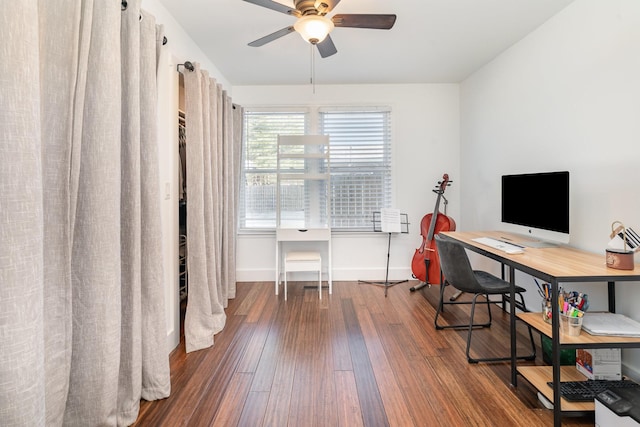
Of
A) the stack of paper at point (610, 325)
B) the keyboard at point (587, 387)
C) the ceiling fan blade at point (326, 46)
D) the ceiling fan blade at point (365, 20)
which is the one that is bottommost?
the keyboard at point (587, 387)

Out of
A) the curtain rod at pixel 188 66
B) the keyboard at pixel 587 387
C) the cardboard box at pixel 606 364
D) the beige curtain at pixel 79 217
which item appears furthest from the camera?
the curtain rod at pixel 188 66

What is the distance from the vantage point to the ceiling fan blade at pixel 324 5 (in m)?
1.78

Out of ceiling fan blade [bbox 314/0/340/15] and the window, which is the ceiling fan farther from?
the window

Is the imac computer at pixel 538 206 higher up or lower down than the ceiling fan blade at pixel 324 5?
lower down

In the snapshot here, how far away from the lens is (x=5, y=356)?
0.93m

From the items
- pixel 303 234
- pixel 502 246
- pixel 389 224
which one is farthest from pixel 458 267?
pixel 303 234

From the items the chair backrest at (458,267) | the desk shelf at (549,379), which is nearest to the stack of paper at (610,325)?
the desk shelf at (549,379)

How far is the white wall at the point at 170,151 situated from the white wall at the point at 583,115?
109 inches

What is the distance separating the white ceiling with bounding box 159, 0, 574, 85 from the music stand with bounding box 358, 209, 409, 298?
1.69 m

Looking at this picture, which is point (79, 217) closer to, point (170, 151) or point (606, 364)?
point (170, 151)

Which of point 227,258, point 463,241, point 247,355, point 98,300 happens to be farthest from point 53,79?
point 463,241

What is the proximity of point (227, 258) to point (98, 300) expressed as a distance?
1794 mm

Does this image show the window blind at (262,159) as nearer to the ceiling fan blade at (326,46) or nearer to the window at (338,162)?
the window at (338,162)

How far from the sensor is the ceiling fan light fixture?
72.9 inches
